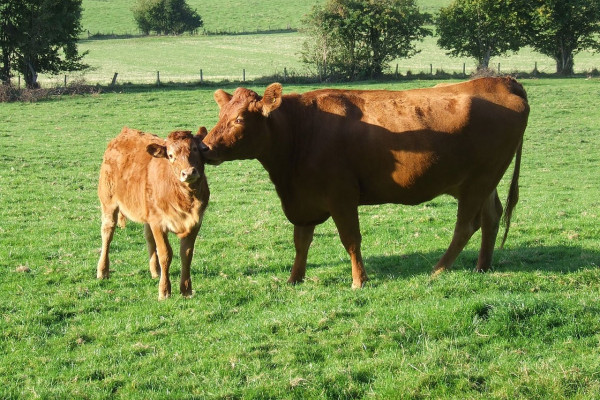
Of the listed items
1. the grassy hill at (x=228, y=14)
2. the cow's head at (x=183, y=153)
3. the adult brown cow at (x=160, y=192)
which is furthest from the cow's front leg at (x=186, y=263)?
the grassy hill at (x=228, y=14)

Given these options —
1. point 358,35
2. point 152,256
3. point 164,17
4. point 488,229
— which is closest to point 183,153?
point 152,256

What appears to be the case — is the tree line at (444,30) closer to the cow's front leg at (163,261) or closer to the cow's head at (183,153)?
the cow's front leg at (163,261)

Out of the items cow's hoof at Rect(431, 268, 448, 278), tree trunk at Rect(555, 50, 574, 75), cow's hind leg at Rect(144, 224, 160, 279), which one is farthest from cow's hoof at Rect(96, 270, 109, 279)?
tree trunk at Rect(555, 50, 574, 75)

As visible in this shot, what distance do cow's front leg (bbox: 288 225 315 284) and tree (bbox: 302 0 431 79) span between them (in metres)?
41.8

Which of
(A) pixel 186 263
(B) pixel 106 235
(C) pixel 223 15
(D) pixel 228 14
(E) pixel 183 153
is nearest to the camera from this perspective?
(E) pixel 183 153

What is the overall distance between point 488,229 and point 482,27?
51.2 metres

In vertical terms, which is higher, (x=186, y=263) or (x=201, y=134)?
(x=201, y=134)

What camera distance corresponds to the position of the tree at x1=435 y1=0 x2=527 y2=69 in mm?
56469

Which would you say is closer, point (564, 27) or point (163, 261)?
point (163, 261)

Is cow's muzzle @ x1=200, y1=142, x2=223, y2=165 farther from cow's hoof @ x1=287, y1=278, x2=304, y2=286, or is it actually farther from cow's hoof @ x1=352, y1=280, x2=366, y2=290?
cow's hoof @ x1=352, y1=280, x2=366, y2=290

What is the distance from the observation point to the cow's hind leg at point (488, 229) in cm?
949

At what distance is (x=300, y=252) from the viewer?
9297mm

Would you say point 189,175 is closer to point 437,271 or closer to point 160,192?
point 160,192

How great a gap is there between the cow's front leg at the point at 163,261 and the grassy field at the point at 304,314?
172mm
